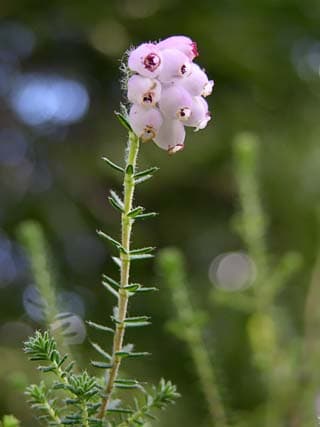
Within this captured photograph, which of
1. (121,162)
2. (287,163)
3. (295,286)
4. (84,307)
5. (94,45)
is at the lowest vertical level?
(84,307)

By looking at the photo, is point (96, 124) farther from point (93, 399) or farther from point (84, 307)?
point (93, 399)

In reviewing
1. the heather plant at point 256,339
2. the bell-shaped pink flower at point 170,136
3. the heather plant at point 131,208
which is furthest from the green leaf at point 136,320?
the heather plant at point 256,339

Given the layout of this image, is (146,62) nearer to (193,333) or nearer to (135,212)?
(135,212)

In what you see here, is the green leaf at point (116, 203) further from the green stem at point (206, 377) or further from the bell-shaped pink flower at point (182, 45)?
the green stem at point (206, 377)

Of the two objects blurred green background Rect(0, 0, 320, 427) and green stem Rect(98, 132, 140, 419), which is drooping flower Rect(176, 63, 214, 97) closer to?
green stem Rect(98, 132, 140, 419)

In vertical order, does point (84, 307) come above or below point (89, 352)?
above

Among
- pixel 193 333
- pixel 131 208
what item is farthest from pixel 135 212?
pixel 193 333

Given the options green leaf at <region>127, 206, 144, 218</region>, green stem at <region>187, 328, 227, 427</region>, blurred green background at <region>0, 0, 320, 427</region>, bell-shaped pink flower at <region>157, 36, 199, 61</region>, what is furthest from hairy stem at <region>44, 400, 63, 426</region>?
blurred green background at <region>0, 0, 320, 427</region>

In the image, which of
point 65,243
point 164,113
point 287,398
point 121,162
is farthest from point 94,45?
point 164,113
